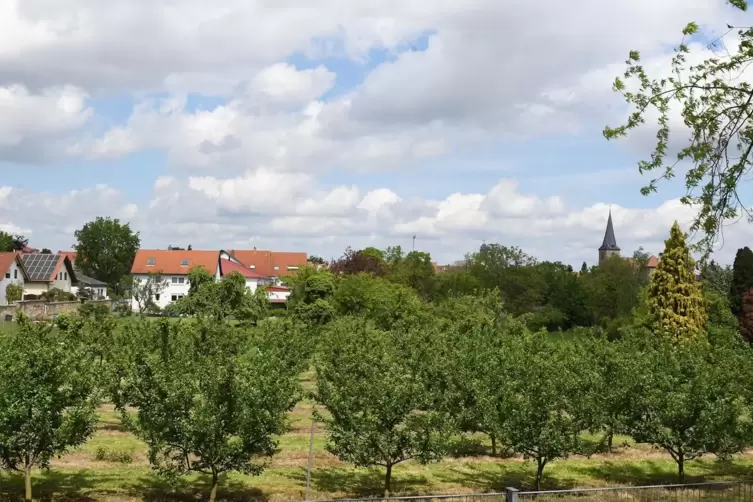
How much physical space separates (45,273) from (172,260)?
18.7m

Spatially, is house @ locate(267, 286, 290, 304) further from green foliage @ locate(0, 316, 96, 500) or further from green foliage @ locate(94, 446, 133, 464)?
green foliage @ locate(0, 316, 96, 500)

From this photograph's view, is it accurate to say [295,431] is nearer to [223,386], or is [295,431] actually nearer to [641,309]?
[223,386]

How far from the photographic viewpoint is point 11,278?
75688 mm

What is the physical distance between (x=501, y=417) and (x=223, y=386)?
7.74m

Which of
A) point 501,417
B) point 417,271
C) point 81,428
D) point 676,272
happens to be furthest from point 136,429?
point 417,271

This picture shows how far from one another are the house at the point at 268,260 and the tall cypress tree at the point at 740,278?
71717mm

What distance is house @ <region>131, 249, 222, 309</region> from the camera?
94.6 metres

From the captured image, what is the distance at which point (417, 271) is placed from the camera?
7806cm

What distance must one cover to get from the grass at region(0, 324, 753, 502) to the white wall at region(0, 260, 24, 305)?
5292cm

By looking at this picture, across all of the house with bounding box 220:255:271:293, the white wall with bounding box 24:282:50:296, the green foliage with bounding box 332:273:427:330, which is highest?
the house with bounding box 220:255:271:293

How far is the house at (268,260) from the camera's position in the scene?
119750mm

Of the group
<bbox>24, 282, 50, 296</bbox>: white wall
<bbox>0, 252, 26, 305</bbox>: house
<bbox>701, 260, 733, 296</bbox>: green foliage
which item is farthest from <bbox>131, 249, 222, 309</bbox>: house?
<bbox>701, 260, 733, 296</bbox>: green foliage

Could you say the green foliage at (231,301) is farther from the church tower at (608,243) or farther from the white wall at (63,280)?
the church tower at (608,243)

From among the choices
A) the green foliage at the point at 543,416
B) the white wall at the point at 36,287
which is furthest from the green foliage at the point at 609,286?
the green foliage at the point at 543,416
